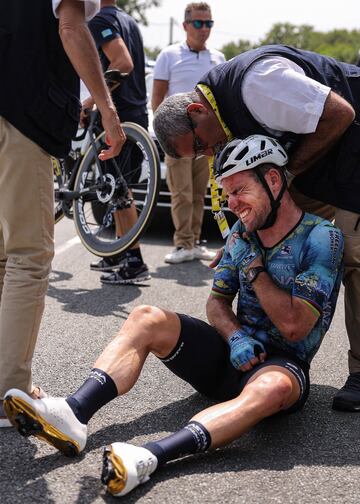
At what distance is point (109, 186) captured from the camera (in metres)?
5.89

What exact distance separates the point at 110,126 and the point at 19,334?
991 mm

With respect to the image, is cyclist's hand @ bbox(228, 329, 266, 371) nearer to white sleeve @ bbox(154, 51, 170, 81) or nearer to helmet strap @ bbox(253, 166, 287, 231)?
helmet strap @ bbox(253, 166, 287, 231)

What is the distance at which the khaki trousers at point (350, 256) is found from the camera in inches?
137

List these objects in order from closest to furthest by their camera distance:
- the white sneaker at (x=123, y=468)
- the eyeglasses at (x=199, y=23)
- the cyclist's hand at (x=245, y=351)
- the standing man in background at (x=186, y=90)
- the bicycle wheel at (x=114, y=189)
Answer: the white sneaker at (x=123, y=468) → the cyclist's hand at (x=245, y=351) → the bicycle wheel at (x=114, y=189) → the standing man in background at (x=186, y=90) → the eyeglasses at (x=199, y=23)

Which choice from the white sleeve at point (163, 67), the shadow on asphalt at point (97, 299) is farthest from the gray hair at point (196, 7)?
the shadow on asphalt at point (97, 299)

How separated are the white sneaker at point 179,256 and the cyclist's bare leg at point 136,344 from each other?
363 centimetres

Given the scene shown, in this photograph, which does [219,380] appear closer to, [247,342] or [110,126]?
[247,342]

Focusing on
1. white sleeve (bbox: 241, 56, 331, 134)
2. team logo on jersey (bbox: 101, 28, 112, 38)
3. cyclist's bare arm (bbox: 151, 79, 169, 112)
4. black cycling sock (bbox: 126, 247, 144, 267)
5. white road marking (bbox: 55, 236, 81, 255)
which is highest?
white sleeve (bbox: 241, 56, 331, 134)

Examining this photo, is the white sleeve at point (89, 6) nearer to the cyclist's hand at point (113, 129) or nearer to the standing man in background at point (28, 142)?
the standing man in background at point (28, 142)

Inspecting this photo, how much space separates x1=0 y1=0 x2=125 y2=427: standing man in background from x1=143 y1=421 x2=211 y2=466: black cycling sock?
2.39 feet

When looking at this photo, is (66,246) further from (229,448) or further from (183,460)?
(183,460)

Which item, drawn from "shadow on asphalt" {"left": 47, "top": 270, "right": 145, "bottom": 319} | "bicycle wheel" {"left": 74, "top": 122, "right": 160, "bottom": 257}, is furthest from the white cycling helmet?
Answer: "bicycle wheel" {"left": 74, "top": 122, "right": 160, "bottom": 257}

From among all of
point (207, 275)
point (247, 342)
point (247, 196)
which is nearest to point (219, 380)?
point (247, 342)

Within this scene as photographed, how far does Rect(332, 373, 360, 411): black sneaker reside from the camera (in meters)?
3.52
